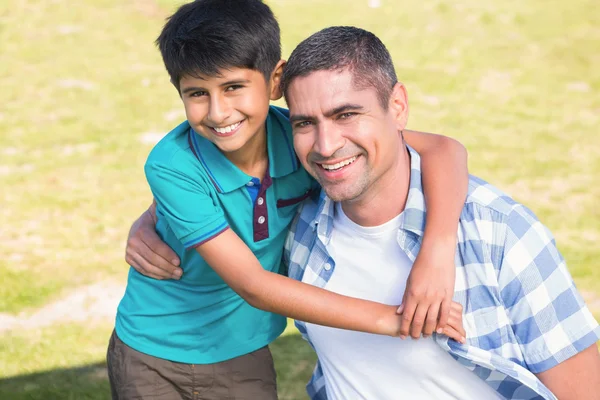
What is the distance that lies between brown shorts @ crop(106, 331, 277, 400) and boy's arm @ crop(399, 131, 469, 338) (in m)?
0.89

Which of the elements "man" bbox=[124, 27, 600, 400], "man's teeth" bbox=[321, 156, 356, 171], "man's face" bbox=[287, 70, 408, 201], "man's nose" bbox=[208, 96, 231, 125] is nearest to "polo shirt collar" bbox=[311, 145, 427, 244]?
"man" bbox=[124, 27, 600, 400]

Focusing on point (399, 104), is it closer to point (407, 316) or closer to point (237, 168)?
point (237, 168)

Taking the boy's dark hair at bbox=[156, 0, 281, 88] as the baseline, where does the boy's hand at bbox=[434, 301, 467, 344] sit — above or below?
below

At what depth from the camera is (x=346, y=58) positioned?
2.66 meters

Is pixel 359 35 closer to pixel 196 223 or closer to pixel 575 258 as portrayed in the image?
pixel 196 223

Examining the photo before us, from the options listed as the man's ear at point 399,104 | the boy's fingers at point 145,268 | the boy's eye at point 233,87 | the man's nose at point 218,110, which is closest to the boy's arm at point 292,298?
the boy's fingers at point 145,268

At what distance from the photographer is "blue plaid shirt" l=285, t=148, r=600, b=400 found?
8.09 feet

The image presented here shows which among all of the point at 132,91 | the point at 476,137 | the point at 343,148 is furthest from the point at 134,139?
the point at 343,148

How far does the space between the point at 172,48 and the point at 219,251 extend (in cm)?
76

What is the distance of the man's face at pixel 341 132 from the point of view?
264 cm

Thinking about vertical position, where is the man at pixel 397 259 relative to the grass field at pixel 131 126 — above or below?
above

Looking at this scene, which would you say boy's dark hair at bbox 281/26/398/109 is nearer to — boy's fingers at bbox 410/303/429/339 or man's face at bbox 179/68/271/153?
man's face at bbox 179/68/271/153

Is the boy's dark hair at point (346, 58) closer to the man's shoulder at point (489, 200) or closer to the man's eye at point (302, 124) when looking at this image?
the man's eye at point (302, 124)

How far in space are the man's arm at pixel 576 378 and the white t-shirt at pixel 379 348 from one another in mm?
232
